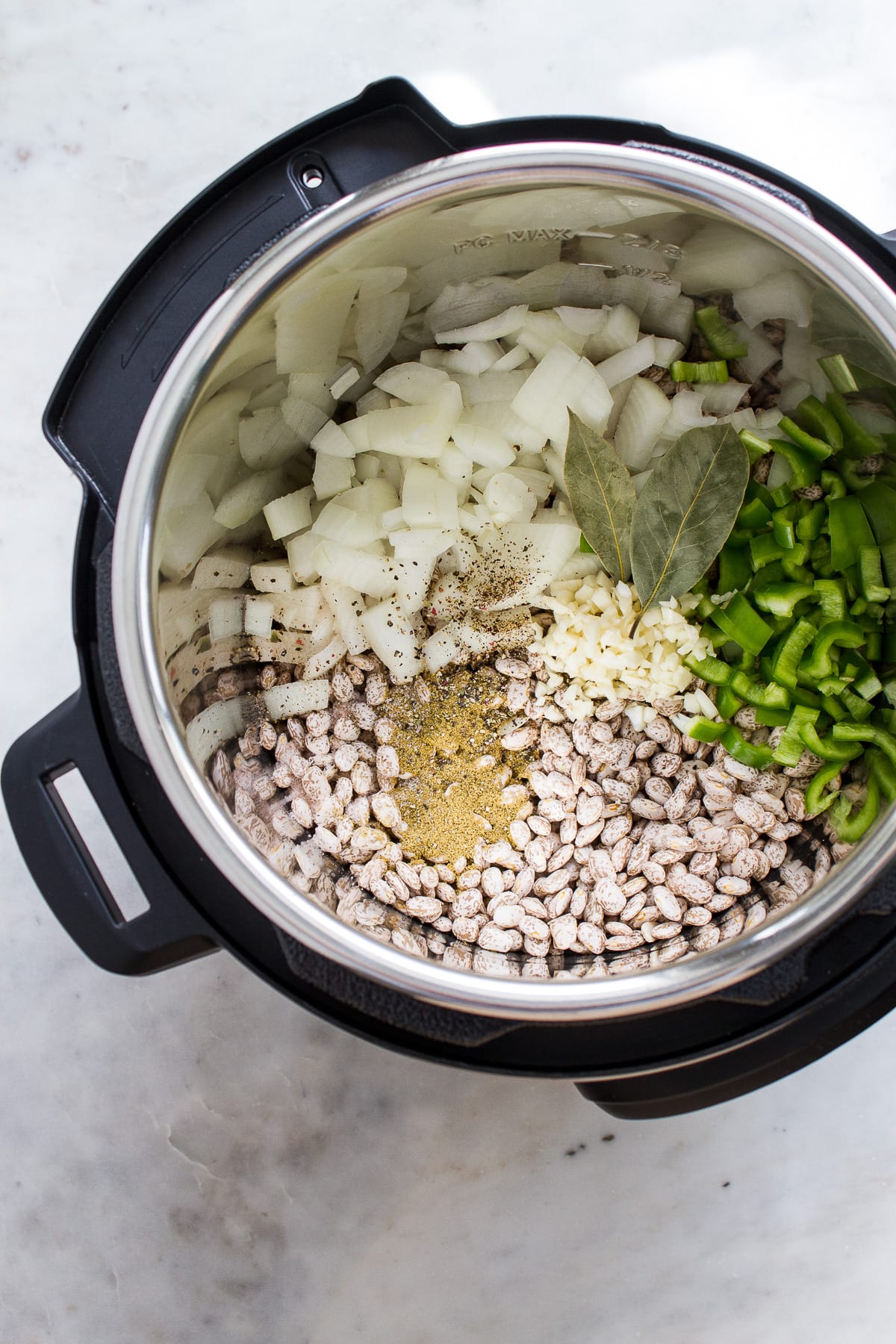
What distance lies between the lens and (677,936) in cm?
78

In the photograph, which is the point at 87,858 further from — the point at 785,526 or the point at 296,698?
the point at 785,526

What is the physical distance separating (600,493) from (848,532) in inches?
8.4

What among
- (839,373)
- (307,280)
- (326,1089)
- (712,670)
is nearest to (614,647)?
(712,670)

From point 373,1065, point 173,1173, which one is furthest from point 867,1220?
point 173,1173

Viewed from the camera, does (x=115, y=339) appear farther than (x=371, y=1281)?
No

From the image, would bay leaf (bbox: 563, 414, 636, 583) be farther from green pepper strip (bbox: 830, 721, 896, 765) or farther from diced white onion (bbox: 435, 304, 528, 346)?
green pepper strip (bbox: 830, 721, 896, 765)

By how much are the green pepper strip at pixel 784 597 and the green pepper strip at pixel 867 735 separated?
0.35ft

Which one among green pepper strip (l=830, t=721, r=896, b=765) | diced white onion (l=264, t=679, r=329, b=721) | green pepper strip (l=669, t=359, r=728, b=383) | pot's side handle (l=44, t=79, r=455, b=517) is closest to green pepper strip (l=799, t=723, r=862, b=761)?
green pepper strip (l=830, t=721, r=896, b=765)

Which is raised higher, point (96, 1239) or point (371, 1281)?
point (96, 1239)

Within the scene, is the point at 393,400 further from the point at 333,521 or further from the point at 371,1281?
the point at 371,1281

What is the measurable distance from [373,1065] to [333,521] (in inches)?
21.3

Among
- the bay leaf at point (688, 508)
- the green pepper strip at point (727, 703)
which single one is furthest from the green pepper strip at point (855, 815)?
the bay leaf at point (688, 508)

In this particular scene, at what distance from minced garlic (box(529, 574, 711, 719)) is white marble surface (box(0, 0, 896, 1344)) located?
41 centimetres

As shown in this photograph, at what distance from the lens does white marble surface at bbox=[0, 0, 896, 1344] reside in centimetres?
91
